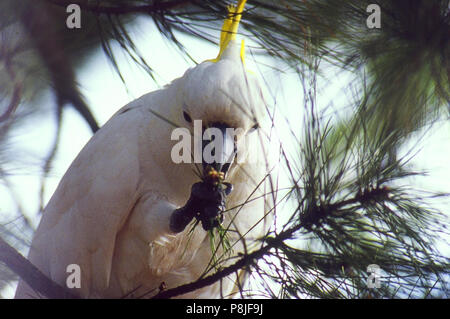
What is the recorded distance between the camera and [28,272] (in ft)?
6.29

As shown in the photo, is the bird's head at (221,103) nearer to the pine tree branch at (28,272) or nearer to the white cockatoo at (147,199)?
the white cockatoo at (147,199)

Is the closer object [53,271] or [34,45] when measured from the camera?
[34,45]

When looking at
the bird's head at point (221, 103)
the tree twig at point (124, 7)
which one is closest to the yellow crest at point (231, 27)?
the bird's head at point (221, 103)

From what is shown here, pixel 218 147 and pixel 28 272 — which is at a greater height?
pixel 218 147

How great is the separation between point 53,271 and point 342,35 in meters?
1.80

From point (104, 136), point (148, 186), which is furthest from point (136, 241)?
point (104, 136)

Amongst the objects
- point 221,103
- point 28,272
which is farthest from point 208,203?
point 28,272

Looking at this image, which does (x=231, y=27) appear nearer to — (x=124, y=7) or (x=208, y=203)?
(x=124, y=7)

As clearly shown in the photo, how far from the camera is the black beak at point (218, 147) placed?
6.92 feet

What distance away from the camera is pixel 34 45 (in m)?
2.29

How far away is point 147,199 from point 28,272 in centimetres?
78

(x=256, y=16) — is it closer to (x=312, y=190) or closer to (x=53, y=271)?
(x=312, y=190)
